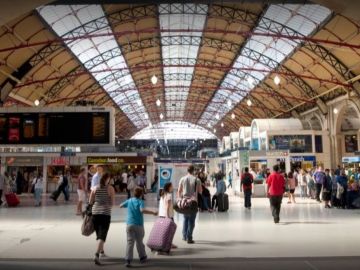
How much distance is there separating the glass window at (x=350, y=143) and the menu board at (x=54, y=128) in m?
26.4

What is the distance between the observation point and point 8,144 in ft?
48.2

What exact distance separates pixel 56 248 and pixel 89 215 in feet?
5.26

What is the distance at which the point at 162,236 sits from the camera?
7.74 metres

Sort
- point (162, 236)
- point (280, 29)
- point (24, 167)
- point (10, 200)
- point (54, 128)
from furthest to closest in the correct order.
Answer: point (24, 167), point (280, 29), point (10, 200), point (54, 128), point (162, 236)

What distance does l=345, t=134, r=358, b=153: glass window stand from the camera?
35.8 metres

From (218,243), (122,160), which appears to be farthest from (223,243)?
(122,160)

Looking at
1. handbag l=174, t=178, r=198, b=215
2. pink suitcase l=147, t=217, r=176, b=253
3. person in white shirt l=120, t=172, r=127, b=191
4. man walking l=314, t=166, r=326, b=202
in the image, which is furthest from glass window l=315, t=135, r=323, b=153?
pink suitcase l=147, t=217, r=176, b=253

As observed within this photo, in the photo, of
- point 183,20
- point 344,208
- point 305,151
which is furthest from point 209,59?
point 344,208

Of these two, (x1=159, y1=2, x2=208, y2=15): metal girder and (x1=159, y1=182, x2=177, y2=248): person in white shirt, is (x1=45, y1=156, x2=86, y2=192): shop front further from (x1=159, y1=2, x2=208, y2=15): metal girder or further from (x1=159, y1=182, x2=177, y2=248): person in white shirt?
(x1=159, y1=182, x2=177, y2=248): person in white shirt

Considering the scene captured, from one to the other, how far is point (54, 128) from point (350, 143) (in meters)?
27.8

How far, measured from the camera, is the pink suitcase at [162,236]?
25.3 ft

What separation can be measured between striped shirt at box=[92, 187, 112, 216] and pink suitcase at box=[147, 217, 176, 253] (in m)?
0.99

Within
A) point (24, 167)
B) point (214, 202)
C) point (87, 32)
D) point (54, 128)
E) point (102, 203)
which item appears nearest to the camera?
point (102, 203)

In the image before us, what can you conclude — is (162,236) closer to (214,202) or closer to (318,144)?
(214,202)
